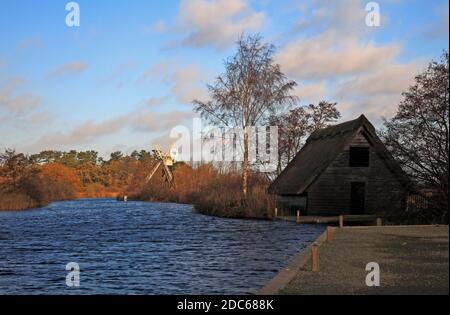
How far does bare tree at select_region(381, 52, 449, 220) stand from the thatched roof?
7.44 feet

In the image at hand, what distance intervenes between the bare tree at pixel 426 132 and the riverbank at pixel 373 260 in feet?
23.8

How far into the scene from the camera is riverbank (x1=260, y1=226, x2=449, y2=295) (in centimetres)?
1064

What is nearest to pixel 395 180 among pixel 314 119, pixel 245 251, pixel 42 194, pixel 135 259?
pixel 245 251

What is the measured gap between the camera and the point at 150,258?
19.1 meters

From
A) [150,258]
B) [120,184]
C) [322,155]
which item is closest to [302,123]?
[322,155]

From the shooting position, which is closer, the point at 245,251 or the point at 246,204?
the point at 245,251

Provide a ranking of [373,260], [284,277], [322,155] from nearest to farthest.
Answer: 1. [284,277]
2. [373,260]
3. [322,155]

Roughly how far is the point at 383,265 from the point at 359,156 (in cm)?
2747

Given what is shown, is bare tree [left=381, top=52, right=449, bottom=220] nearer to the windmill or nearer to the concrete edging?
the concrete edging

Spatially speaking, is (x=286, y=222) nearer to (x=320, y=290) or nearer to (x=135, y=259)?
(x=135, y=259)

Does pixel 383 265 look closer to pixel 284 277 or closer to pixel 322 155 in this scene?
pixel 284 277

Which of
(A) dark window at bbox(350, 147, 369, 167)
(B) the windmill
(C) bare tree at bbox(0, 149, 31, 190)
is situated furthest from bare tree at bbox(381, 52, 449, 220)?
(B) the windmill
